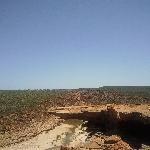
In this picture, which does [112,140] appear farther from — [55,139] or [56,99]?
[56,99]

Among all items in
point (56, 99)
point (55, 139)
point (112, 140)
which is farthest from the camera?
point (56, 99)

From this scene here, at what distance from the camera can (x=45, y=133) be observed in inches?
912

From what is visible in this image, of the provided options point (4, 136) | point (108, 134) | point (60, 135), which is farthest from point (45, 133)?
point (108, 134)

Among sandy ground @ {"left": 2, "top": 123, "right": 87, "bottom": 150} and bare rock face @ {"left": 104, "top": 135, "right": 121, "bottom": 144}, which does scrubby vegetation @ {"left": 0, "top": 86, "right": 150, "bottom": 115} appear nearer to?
sandy ground @ {"left": 2, "top": 123, "right": 87, "bottom": 150}

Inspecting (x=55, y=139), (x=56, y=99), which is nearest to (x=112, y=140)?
(x=55, y=139)

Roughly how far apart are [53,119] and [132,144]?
9205 mm

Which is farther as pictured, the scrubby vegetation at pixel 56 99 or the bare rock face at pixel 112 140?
the scrubby vegetation at pixel 56 99

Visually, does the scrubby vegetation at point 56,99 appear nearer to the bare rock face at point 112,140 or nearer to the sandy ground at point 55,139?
the sandy ground at point 55,139

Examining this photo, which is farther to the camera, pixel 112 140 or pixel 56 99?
pixel 56 99

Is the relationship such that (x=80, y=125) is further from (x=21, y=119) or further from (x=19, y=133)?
(x=21, y=119)

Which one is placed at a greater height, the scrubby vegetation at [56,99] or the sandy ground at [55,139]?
the scrubby vegetation at [56,99]

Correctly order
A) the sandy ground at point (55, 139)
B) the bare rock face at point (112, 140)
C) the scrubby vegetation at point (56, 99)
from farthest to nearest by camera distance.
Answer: the scrubby vegetation at point (56, 99), the sandy ground at point (55, 139), the bare rock face at point (112, 140)

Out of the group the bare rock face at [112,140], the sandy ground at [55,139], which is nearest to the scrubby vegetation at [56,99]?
the sandy ground at [55,139]

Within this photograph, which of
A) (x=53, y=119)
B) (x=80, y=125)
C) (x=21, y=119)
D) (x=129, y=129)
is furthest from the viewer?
(x=21, y=119)
